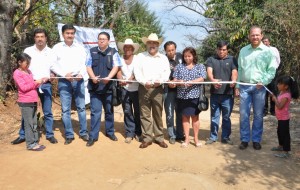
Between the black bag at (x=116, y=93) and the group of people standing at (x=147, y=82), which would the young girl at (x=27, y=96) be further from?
the black bag at (x=116, y=93)

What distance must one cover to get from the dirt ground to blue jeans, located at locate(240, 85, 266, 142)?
25 cm

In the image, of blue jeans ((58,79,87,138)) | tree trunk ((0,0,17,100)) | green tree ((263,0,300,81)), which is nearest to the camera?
blue jeans ((58,79,87,138))

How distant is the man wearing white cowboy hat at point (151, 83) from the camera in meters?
4.79

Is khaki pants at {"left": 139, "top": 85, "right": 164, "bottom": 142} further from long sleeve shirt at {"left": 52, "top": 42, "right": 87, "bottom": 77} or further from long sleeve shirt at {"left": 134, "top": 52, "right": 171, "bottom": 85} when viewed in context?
long sleeve shirt at {"left": 52, "top": 42, "right": 87, "bottom": 77}

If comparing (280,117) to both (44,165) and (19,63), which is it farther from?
(19,63)

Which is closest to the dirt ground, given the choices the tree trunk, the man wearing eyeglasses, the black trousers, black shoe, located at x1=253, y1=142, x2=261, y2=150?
black shoe, located at x1=253, y1=142, x2=261, y2=150

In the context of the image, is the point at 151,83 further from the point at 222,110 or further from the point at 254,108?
the point at 254,108

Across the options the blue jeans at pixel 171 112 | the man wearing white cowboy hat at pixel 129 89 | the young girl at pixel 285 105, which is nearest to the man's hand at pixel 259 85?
the young girl at pixel 285 105

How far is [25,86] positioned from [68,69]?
71cm

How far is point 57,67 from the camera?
16.5 feet

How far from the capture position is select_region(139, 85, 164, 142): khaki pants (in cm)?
488

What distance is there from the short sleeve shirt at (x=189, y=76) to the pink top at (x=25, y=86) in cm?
214

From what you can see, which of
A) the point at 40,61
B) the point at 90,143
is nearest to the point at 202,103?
the point at 90,143

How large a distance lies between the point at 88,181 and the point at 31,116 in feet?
5.18
